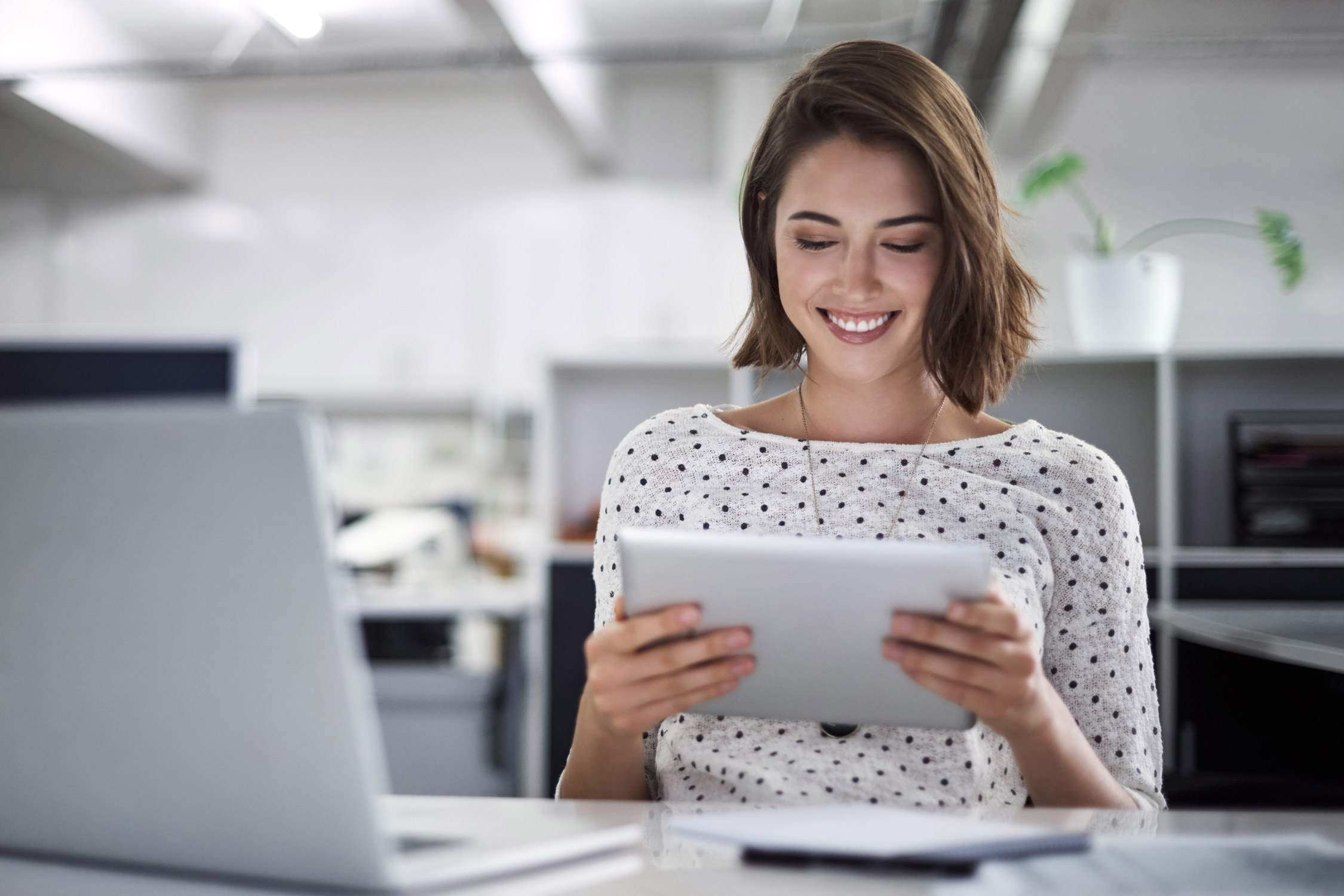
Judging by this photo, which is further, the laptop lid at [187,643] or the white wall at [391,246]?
the white wall at [391,246]

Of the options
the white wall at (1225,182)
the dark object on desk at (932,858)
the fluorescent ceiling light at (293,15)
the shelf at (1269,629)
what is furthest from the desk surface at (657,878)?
the fluorescent ceiling light at (293,15)

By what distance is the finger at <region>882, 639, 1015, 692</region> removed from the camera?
781 millimetres

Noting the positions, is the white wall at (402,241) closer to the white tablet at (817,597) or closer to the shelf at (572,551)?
the shelf at (572,551)

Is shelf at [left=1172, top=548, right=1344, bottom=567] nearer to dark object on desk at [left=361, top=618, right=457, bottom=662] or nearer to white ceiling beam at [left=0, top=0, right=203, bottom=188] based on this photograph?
dark object on desk at [left=361, top=618, right=457, bottom=662]

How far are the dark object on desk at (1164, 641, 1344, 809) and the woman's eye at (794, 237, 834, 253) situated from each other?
2.53 ft

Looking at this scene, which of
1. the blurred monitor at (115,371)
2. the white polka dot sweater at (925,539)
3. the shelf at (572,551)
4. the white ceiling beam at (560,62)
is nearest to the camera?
the white polka dot sweater at (925,539)

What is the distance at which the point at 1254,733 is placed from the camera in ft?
8.62

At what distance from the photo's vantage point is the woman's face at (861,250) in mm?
1151

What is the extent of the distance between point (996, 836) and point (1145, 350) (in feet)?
8.43

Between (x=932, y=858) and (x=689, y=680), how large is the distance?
25cm

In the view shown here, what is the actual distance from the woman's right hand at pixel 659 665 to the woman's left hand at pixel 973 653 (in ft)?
0.38

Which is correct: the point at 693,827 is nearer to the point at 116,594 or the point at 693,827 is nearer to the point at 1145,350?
the point at 116,594

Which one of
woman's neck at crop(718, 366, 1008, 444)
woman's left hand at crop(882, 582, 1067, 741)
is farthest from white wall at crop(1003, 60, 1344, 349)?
woman's left hand at crop(882, 582, 1067, 741)

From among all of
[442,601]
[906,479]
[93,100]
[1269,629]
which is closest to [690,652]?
[906,479]
